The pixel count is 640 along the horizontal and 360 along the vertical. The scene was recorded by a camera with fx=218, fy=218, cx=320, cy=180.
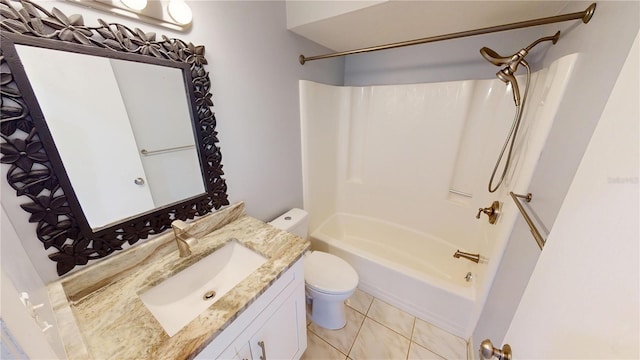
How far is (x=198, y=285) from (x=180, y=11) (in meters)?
1.20

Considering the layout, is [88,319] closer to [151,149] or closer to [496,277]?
[151,149]

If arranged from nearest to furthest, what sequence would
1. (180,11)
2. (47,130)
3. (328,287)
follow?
(47,130), (180,11), (328,287)

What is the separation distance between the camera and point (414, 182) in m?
2.12

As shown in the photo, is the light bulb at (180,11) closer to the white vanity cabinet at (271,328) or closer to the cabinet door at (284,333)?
the white vanity cabinet at (271,328)

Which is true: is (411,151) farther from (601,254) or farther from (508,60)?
(601,254)

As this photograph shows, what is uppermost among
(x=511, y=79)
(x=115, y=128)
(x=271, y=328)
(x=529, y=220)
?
(x=511, y=79)

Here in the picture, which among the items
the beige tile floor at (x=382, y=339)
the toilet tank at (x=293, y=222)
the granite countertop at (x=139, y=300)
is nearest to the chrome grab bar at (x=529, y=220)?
the granite countertop at (x=139, y=300)

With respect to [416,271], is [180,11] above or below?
above

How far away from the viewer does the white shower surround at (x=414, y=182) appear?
149cm

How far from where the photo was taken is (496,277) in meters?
1.18

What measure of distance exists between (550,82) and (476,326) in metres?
1.41

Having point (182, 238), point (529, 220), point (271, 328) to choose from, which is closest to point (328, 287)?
point (271, 328)

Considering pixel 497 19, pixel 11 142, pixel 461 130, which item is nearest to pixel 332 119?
pixel 461 130

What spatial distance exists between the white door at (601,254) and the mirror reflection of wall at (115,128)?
1322 millimetres
